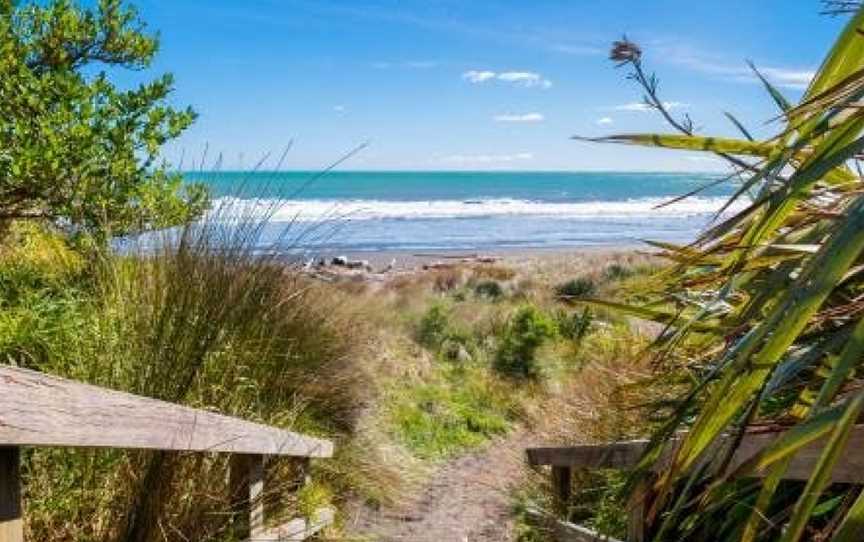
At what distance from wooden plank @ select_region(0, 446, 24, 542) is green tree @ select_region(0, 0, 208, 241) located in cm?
331

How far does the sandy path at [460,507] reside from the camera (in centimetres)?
606

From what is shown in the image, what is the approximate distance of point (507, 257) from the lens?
1277 inches

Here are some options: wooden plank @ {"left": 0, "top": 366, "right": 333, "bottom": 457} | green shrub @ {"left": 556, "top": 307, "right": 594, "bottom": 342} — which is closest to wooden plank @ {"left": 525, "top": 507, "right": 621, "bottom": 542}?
wooden plank @ {"left": 0, "top": 366, "right": 333, "bottom": 457}

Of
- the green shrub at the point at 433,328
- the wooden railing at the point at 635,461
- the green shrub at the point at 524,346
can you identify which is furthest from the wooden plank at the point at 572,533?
the green shrub at the point at 433,328

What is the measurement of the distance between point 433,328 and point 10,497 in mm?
11136

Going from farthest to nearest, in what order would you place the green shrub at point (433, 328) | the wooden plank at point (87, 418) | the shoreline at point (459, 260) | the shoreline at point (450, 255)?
the shoreline at point (450, 255) < the shoreline at point (459, 260) < the green shrub at point (433, 328) < the wooden plank at point (87, 418)

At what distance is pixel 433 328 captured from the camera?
41.9ft

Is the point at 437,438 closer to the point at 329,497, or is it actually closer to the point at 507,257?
the point at 329,497

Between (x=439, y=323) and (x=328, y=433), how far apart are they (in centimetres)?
722

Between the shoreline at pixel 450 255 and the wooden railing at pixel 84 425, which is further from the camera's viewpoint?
the shoreline at pixel 450 255

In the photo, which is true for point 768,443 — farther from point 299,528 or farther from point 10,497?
point 299,528

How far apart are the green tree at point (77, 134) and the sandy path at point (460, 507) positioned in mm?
2063

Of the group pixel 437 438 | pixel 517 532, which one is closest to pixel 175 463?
pixel 517 532

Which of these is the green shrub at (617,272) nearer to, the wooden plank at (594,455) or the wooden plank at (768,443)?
the wooden plank at (594,455)
